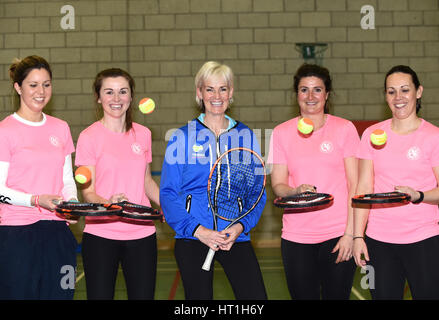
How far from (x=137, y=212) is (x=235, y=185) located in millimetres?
577

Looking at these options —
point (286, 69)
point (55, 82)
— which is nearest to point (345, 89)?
point (286, 69)

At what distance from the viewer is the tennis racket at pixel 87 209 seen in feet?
9.02

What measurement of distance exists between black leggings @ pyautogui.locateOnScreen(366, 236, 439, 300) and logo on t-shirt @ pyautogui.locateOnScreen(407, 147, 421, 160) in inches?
18.4

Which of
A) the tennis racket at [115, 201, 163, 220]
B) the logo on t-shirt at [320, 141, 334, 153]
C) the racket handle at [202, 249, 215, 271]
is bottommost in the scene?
the racket handle at [202, 249, 215, 271]

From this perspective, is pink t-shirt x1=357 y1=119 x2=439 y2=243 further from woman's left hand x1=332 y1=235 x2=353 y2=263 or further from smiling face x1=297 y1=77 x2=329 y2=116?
smiling face x1=297 y1=77 x2=329 y2=116

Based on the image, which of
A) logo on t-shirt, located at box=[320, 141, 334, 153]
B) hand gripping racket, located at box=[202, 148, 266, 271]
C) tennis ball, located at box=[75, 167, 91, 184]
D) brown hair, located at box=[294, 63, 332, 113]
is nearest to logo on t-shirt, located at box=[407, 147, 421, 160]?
logo on t-shirt, located at box=[320, 141, 334, 153]

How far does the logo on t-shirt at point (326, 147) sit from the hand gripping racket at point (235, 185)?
0.44 meters

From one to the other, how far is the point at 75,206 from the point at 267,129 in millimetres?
5975

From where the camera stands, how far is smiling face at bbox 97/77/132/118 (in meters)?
3.31

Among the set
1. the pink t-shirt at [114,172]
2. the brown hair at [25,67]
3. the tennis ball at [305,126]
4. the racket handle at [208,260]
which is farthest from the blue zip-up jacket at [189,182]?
the brown hair at [25,67]

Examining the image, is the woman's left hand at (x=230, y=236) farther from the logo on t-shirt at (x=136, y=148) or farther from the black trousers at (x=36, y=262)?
the black trousers at (x=36, y=262)

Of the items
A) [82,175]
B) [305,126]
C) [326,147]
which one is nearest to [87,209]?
[82,175]

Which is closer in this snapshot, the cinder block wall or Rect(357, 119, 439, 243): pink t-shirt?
Rect(357, 119, 439, 243): pink t-shirt

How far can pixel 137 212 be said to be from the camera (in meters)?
2.94
